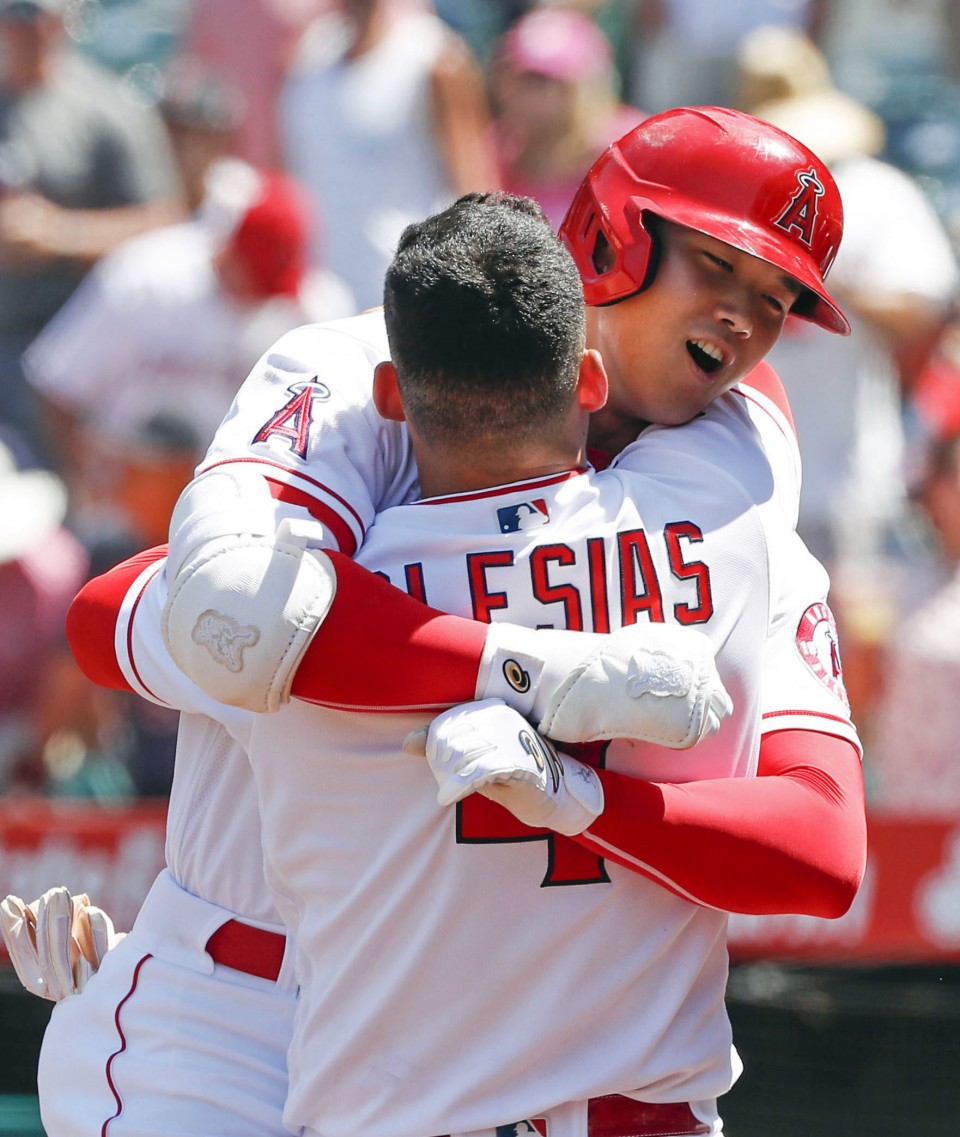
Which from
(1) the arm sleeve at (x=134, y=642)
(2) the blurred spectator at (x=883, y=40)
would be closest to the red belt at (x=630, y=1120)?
(1) the arm sleeve at (x=134, y=642)

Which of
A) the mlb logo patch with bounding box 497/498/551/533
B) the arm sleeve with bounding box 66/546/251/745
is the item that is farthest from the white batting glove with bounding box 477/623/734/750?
the arm sleeve with bounding box 66/546/251/745

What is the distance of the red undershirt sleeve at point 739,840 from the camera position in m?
1.65

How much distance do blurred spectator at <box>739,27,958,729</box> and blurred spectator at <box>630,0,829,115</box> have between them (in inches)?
20.8

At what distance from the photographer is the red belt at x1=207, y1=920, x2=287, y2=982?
2.02m

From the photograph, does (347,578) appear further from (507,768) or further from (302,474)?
(507,768)

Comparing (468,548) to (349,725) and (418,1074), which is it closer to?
(349,725)

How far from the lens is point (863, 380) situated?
5074 mm

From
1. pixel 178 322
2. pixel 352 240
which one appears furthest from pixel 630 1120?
pixel 352 240

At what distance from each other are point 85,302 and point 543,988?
4069 millimetres

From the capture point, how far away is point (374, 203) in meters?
5.39

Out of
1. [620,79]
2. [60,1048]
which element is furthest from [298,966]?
[620,79]

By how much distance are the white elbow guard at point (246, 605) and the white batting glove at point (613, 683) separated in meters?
0.18

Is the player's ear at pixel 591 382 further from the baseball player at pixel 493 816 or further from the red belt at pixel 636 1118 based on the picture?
the red belt at pixel 636 1118

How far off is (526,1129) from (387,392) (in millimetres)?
760
